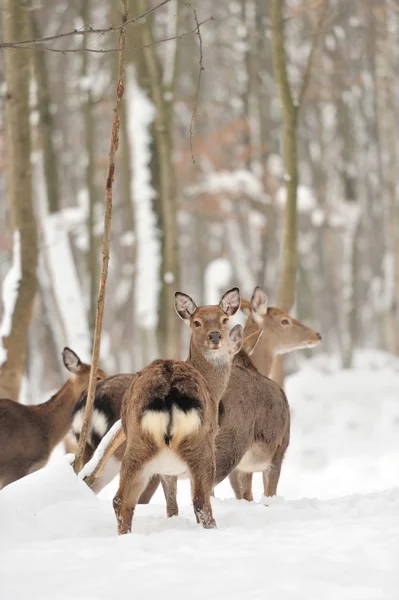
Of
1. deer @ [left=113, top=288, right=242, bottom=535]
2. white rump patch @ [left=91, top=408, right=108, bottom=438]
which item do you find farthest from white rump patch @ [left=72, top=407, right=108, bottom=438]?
deer @ [left=113, top=288, right=242, bottom=535]

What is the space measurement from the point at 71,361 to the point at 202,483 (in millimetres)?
4018

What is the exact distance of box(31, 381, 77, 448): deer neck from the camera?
9375 mm

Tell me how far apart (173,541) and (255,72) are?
1918 cm

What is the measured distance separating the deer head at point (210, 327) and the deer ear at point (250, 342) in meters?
1.41

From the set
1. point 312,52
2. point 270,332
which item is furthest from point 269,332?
point 312,52

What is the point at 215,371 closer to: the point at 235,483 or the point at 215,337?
the point at 215,337

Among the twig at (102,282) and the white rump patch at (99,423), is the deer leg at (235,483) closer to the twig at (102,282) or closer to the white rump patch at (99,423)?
the white rump patch at (99,423)

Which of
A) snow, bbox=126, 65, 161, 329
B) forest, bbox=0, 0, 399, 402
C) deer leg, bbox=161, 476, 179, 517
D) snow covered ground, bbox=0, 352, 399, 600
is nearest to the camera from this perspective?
snow covered ground, bbox=0, 352, 399, 600

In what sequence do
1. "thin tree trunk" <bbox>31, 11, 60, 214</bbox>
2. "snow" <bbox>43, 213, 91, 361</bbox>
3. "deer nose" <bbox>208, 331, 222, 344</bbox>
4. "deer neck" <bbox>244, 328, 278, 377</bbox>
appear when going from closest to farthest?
"deer nose" <bbox>208, 331, 222, 344</bbox> → "deer neck" <bbox>244, 328, 278, 377</bbox> → "snow" <bbox>43, 213, 91, 361</bbox> → "thin tree trunk" <bbox>31, 11, 60, 214</bbox>

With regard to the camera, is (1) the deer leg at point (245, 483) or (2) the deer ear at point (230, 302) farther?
(1) the deer leg at point (245, 483)

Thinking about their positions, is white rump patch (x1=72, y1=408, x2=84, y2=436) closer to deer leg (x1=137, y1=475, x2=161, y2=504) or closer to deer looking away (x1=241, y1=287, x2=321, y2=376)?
deer leg (x1=137, y1=475, x2=161, y2=504)

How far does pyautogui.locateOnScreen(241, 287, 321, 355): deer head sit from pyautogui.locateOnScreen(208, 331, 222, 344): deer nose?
300 cm

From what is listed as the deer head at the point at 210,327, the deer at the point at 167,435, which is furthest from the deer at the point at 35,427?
the deer at the point at 167,435

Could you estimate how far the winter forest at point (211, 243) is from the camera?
5.37 m
